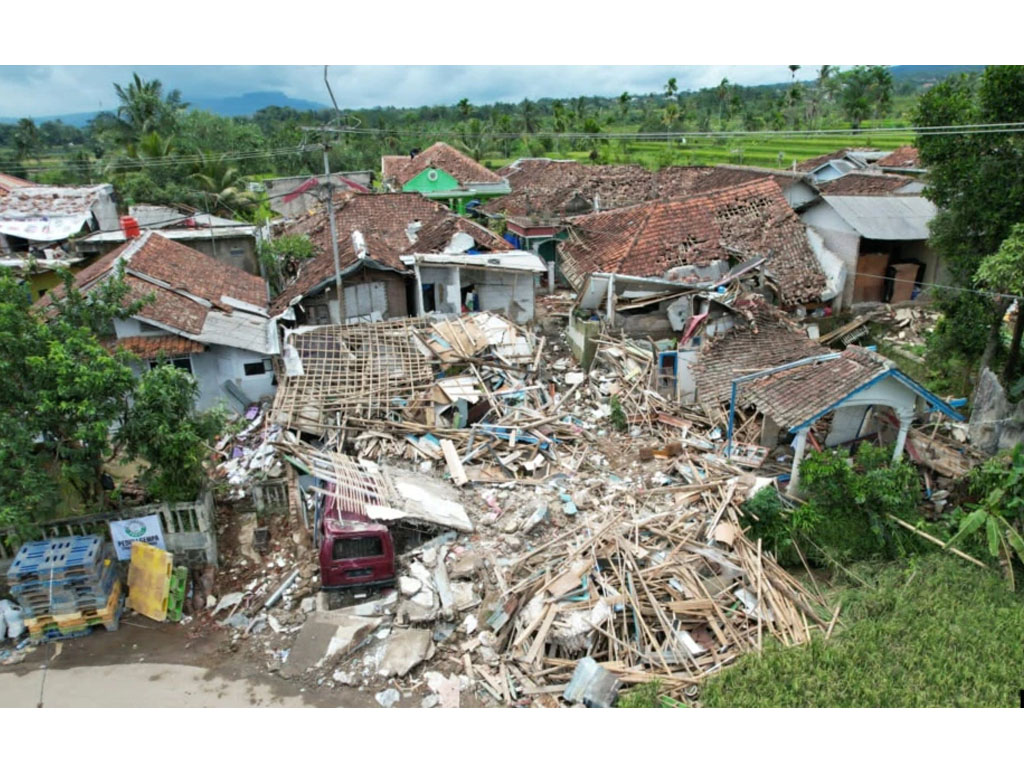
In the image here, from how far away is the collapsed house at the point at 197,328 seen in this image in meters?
15.1

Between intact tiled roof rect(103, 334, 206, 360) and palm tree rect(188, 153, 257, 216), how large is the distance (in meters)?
16.7

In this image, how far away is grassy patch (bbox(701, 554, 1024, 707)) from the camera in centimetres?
742

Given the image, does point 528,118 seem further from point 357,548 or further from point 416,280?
point 357,548

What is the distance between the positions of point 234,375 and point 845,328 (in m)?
16.6

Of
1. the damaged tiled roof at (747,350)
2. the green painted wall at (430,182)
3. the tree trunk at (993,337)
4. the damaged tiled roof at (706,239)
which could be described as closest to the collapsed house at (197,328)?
the damaged tiled roof at (706,239)

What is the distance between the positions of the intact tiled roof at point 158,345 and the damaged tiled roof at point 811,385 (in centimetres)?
1240

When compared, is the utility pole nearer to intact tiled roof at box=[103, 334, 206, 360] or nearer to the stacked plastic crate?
intact tiled roof at box=[103, 334, 206, 360]

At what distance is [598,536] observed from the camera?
10.2 metres

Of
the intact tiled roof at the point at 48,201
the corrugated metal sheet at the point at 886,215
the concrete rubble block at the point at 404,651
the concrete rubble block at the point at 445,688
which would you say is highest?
the intact tiled roof at the point at 48,201

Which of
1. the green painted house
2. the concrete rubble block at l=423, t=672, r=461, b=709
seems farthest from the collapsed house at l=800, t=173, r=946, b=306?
the green painted house

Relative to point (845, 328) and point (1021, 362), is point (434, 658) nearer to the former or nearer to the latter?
point (1021, 362)

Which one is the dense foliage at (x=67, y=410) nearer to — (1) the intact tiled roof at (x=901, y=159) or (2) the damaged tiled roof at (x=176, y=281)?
(2) the damaged tiled roof at (x=176, y=281)

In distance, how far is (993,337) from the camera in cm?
1350

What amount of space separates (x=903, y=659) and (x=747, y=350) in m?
8.48
